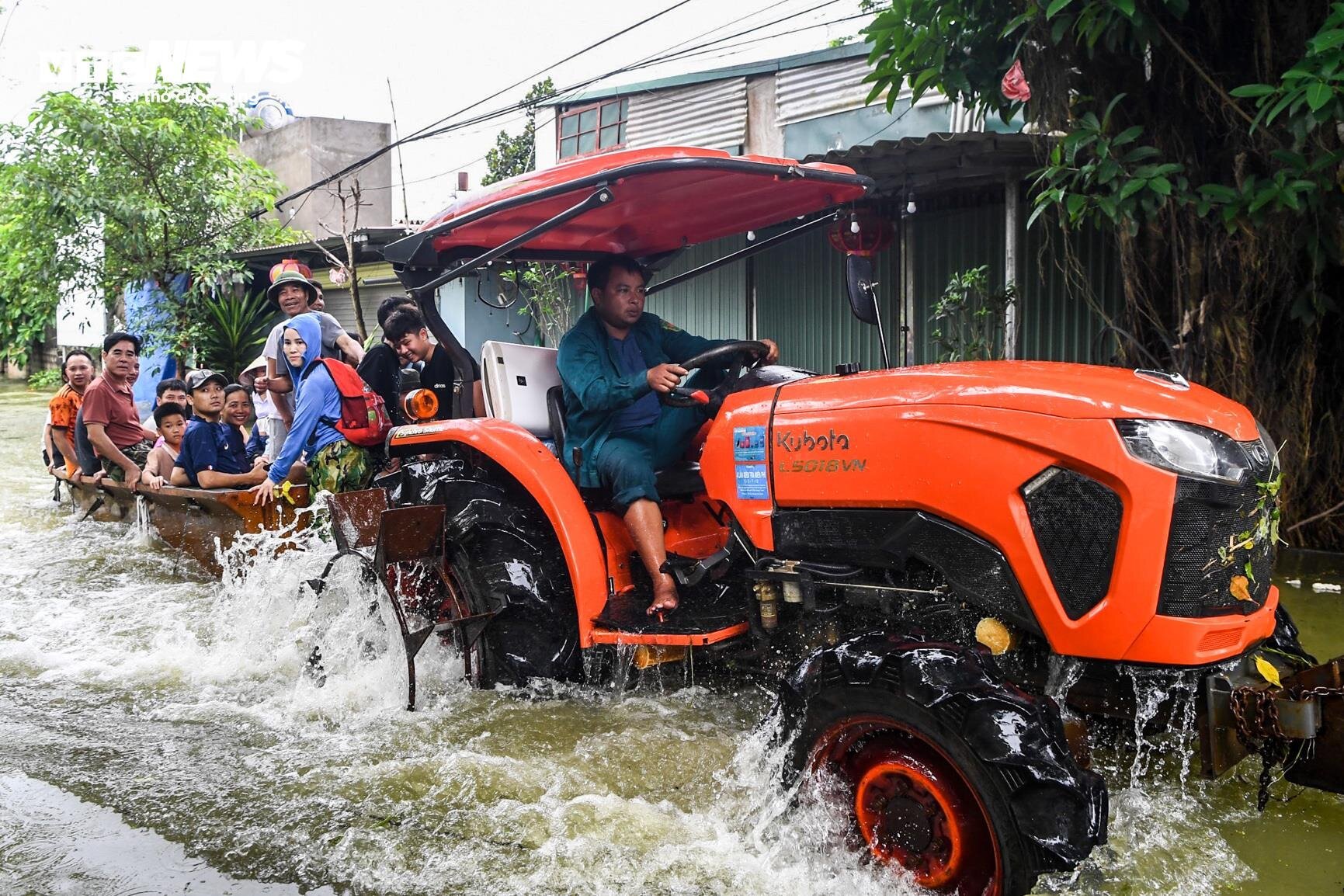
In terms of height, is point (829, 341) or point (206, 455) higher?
point (829, 341)

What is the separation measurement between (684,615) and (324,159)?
21.6 meters

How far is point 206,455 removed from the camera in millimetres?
7281

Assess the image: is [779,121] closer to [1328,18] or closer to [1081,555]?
[1328,18]

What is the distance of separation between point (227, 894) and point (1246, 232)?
18.8 ft

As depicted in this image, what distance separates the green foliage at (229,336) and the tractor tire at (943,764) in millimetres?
12968

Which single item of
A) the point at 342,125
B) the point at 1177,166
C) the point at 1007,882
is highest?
the point at 342,125

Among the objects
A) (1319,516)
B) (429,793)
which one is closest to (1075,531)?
(429,793)

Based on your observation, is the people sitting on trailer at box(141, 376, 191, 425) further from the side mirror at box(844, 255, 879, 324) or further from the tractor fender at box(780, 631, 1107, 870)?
the tractor fender at box(780, 631, 1107, 870)

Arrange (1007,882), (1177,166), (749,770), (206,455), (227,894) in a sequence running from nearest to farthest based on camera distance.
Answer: (1007,882) < (227,894) < (749,770) < (1177,166) < (206,455)

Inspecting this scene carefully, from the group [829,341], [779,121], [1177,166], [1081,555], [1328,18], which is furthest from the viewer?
[779,121]

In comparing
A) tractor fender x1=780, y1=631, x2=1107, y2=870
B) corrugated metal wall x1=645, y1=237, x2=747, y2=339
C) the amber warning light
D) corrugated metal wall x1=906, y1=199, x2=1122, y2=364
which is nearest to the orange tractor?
tractor fender x1=780, y1=631, x2=1107, y2=870

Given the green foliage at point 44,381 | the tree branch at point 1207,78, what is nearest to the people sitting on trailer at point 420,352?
the tree branch at point 1207,78

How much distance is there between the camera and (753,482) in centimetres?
341

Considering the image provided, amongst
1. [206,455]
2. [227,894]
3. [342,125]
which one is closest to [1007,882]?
[227,894]
